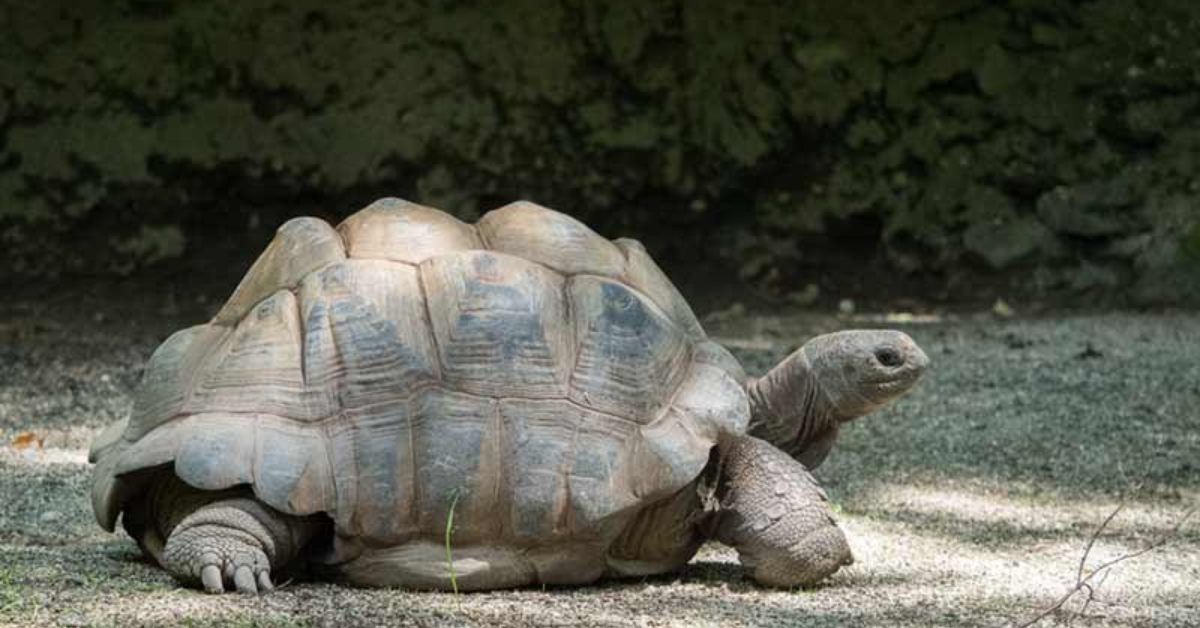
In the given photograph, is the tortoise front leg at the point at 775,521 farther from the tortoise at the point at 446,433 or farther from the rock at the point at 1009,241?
the rock at the point at 1009,241

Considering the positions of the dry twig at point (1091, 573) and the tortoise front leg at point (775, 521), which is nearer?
the dry twig at point (1091, 573)

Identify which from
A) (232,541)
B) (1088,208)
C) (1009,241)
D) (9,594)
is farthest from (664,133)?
(9,594)

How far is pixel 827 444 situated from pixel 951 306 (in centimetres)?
386

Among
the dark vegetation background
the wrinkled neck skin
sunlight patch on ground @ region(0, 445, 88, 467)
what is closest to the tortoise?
the wrinkled neck skin

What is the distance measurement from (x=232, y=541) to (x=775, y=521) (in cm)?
94

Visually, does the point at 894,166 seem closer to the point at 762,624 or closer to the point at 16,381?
the point at 16,381

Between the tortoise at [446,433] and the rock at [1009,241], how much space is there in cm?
422

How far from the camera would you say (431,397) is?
302cm

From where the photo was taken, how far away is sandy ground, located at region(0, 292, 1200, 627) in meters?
2.87

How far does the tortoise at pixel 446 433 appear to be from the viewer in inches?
117

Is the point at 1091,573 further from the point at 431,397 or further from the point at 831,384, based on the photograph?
the point at 431,397

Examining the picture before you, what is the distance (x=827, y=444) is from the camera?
140 inches

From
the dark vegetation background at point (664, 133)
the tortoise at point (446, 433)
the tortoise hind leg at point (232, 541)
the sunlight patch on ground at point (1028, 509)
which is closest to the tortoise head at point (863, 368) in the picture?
the tortoise at point (446, 433)

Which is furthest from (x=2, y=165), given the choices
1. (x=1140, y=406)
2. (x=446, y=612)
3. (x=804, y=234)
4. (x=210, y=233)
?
(x=446, y=612)
